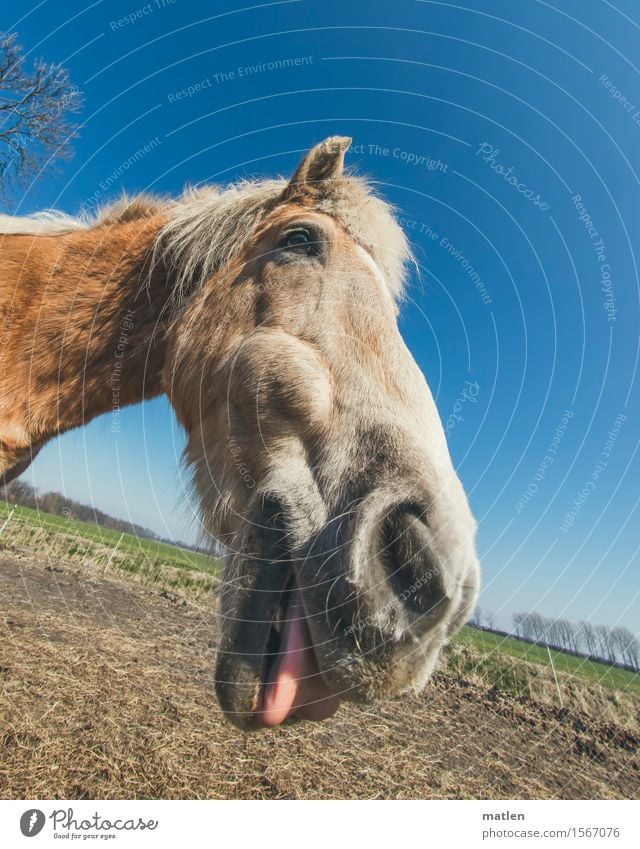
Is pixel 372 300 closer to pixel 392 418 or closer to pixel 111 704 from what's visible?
pixel 392 418

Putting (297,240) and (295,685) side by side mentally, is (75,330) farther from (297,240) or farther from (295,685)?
(295,685)

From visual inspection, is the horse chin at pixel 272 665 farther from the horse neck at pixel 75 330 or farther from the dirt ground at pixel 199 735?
the dirt ground at pixel 199 735

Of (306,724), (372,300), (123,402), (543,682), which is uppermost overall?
(372,300)

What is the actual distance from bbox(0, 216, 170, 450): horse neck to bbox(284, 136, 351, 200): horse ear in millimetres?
838

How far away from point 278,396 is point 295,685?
0.97 meters

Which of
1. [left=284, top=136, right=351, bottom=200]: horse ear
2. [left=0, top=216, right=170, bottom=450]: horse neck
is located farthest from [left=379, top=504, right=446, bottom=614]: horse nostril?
[left=284, top=136, right=351, bottom=200]: horse ear

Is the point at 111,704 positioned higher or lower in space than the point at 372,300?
lower

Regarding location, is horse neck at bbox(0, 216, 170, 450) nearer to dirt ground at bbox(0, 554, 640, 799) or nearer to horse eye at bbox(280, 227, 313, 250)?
horse eye at bbox(280, 227, 313, 250)

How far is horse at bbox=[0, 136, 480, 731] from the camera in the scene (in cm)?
133

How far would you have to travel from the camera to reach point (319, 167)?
2293mm

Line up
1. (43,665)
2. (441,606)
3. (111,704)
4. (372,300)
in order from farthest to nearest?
(43,665)
(111,704)
(372,300)
(441,606)

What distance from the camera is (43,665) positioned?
4.29 meters
